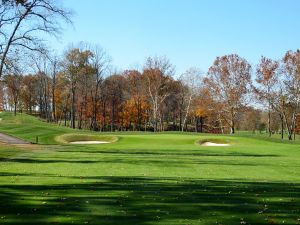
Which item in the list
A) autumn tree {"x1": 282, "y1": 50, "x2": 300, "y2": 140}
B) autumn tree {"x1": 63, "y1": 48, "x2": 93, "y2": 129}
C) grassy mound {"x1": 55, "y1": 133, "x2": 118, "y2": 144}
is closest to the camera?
grassy mound {"x1": 55, "y1": 133, "x2": 118, "y2": 144}

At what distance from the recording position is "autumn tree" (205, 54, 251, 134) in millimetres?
82250

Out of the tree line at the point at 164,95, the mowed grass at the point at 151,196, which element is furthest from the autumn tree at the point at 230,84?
the mowed grass at the point at 151,196

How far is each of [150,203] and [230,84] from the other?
73.6 m

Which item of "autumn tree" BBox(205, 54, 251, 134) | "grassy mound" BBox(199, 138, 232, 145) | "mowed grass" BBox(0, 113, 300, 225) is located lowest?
"grassy mound" BBox(199, 138, 232, 145)

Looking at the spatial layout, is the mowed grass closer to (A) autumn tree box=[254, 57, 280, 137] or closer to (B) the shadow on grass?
(B) the shadow on grass

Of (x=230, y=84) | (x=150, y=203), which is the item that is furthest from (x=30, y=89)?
(x=150, y=203)

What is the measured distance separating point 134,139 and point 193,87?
47158 millimetres

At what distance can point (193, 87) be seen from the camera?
98.5m

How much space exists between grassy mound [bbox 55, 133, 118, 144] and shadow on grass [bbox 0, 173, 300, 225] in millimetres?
38674

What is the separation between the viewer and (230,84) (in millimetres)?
83812

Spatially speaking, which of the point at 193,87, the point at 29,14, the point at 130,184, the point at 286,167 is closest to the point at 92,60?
the point at 193,87

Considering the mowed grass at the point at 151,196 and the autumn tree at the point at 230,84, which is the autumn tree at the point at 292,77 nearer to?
the autumn tree at the point at 230,84

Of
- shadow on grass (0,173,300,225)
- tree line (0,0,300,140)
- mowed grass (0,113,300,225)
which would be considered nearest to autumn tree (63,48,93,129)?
tree line (0,0,300,140)

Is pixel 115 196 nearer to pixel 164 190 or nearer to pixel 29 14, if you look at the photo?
pixel 164 190
